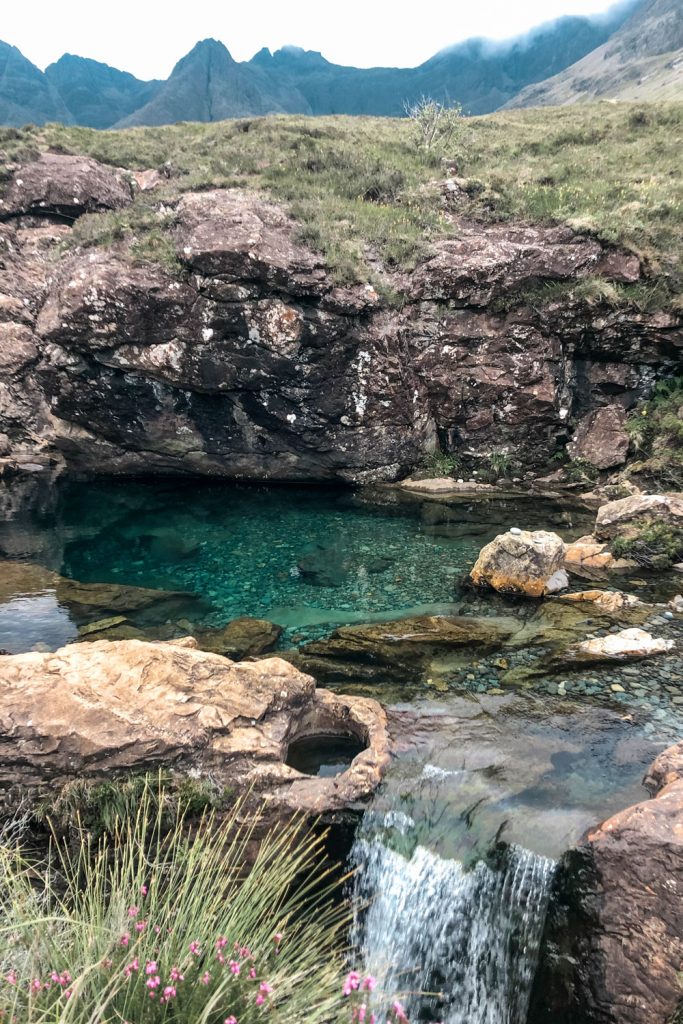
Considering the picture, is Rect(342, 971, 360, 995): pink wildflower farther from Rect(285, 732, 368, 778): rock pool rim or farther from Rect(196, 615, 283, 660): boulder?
Rect(196, 615, 283, 660): boulder

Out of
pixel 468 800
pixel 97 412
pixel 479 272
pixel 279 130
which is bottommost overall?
pixel 468 800

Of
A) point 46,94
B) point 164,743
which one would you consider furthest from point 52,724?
point 46,94

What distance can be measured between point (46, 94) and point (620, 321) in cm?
16082

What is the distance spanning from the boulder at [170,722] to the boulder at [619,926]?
2144mm

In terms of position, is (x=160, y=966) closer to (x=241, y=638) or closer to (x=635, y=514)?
(x=241, y=638)

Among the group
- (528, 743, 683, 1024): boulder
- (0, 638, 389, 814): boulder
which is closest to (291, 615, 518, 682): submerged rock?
(0, 638, 389, 814): boulder

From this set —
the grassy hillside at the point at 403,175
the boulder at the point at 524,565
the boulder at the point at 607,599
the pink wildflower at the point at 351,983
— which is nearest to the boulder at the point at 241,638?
the boulder at the point at 524,565

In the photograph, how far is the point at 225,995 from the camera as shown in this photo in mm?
2914

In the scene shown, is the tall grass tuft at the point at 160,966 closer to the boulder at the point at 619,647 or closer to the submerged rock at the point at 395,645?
the submerged rock at the point at 395,645

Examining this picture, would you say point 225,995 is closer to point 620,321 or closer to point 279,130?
point 620,321

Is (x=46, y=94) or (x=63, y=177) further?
(x=46, y=94)

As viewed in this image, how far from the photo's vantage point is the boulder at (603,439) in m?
17.3

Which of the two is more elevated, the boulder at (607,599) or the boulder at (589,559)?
the boulder at (589,559)

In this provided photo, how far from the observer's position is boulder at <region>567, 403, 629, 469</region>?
17344mm
